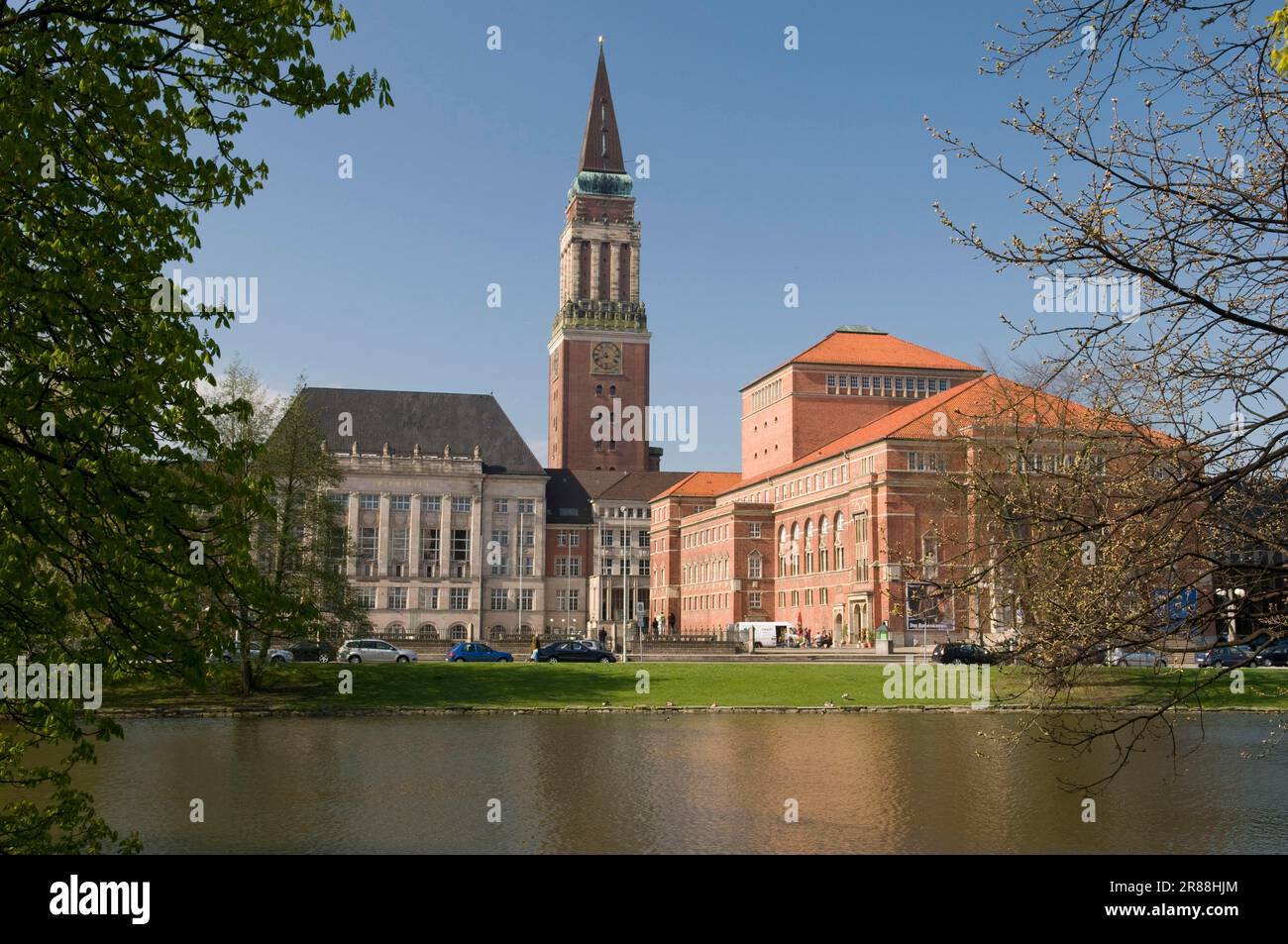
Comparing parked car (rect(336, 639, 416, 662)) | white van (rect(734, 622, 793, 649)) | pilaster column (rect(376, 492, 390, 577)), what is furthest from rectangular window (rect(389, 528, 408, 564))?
parked car (rect(336, 639, 416, 662))

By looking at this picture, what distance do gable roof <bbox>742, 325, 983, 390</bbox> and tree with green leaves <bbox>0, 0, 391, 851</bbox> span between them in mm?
96635

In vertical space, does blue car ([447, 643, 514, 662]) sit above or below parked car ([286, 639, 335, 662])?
below

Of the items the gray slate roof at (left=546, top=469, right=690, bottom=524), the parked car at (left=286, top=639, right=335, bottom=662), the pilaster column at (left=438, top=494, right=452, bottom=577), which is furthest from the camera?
the gray slate roof at (left=546, top=469, right=690, bottom=524)

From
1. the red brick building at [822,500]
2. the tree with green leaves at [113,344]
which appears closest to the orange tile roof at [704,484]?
the red brick building at [822,500]

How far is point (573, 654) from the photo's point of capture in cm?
6325

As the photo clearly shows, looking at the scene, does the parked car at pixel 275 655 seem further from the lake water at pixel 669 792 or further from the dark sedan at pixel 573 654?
the dark sedan at pixel 573 654

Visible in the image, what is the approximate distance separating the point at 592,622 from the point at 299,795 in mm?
97709

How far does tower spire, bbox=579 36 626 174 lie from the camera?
511 feet

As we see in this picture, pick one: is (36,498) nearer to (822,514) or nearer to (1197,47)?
(1197,47)

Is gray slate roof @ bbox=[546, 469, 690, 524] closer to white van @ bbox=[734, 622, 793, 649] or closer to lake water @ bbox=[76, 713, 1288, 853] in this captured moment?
white van @ bbox=[734, 622, 793, 649]

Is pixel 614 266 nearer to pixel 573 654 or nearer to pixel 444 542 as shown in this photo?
pixel 444 542

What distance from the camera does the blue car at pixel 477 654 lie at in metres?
66.7

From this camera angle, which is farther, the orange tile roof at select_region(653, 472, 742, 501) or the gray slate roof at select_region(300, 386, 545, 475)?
the orange tile roof at select_region(653, 472, 742, 501)
